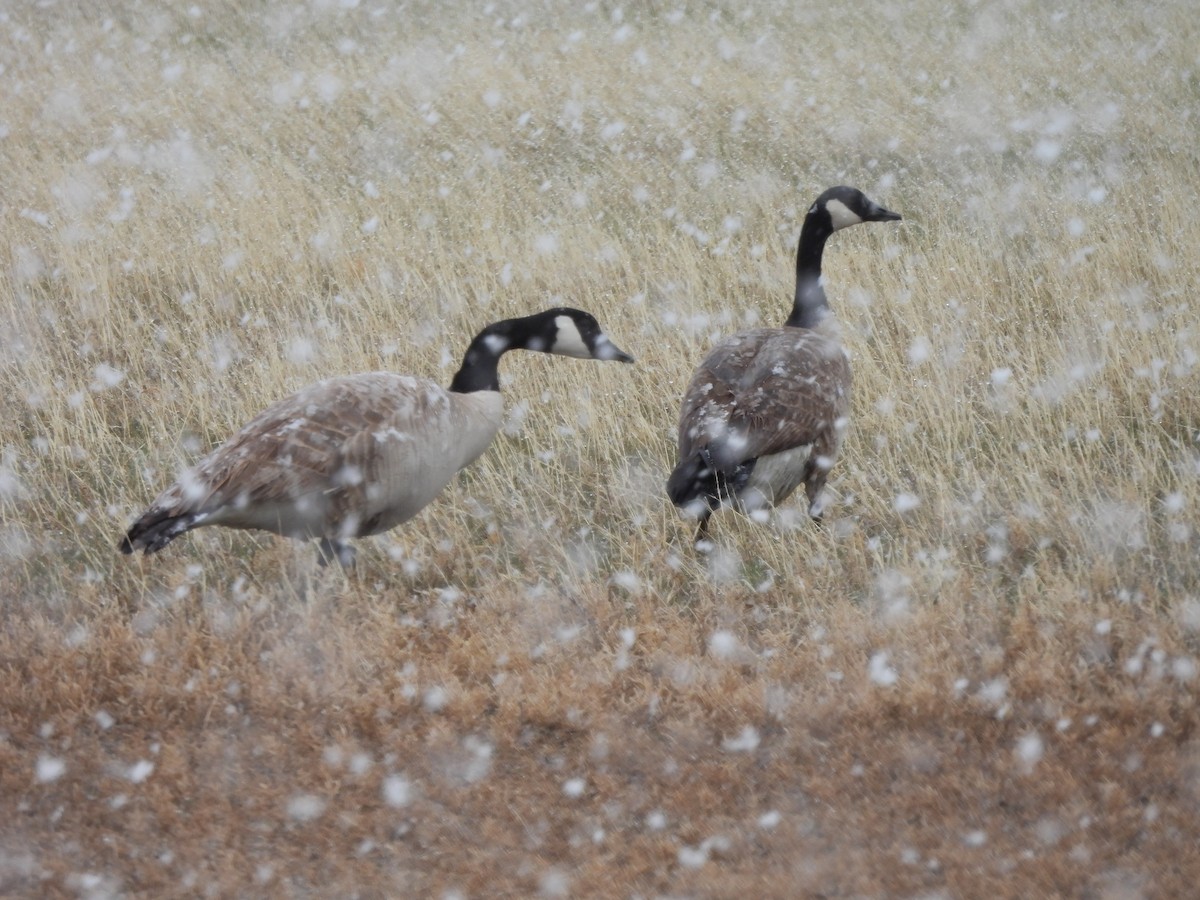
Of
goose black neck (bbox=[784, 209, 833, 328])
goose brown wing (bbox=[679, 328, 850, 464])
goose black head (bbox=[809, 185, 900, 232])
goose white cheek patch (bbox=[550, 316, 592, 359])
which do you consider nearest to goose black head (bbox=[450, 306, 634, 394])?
goose white cheek patch (bbox=[550, 316, 592, 359])

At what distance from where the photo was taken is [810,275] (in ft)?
23.6

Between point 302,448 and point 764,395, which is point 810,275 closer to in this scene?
point 764,395

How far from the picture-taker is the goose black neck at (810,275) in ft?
22.9

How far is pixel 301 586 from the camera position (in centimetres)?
574

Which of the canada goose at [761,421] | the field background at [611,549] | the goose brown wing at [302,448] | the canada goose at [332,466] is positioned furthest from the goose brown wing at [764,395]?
the goose brown wing at [302,448]

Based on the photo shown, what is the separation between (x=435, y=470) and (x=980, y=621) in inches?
98.3

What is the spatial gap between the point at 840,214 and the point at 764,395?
2.11 meters

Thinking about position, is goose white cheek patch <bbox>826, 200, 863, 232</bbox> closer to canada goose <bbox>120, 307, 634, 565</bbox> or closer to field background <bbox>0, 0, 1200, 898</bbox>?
field background <bbox>0, 0, 1200, 898</bbox>

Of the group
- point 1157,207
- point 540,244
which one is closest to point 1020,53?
point 1157,207

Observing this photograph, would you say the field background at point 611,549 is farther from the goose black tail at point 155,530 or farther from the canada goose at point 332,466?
the goose black tail at point 155,530

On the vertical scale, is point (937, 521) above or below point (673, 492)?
below

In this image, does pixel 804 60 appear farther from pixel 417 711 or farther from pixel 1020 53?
pixel 417 711

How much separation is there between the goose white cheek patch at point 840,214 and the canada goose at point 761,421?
3.40 feet

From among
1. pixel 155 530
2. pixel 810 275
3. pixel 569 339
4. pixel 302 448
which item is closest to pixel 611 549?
pixel 569 339
